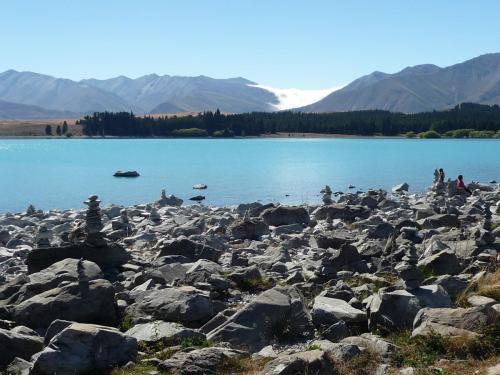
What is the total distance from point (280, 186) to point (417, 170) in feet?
87.7

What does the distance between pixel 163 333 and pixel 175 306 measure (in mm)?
1319

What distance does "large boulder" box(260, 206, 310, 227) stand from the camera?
29.0 metres

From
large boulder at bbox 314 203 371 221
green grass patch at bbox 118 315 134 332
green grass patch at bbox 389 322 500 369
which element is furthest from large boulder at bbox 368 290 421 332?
large boulder at bbox 314 203 371 221

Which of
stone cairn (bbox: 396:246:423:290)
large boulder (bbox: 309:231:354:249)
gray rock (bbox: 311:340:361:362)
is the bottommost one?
large boulder (bbox: 309:231:354:249)

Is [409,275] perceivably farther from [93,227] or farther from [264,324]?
[93,227]

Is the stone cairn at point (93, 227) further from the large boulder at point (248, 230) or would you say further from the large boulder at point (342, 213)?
the large boulder at point (342, 213)

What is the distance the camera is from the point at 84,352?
9523mm

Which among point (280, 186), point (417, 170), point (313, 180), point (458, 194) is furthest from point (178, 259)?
point (417, 170)

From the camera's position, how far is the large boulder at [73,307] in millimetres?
11875

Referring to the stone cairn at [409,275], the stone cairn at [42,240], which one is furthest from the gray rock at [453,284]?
the stone cairn at [42,240]

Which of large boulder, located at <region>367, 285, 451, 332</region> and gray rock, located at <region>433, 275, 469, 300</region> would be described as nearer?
large boulder, located at <region>367, 285, 451, 332</region>

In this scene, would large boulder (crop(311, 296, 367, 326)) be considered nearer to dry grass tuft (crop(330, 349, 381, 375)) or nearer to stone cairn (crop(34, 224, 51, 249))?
dry grass tuft (crop(330, 349, 381, 375))

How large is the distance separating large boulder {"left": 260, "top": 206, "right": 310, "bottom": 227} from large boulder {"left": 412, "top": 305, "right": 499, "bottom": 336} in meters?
18.3

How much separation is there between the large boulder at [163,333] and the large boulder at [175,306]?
2.24 ft
